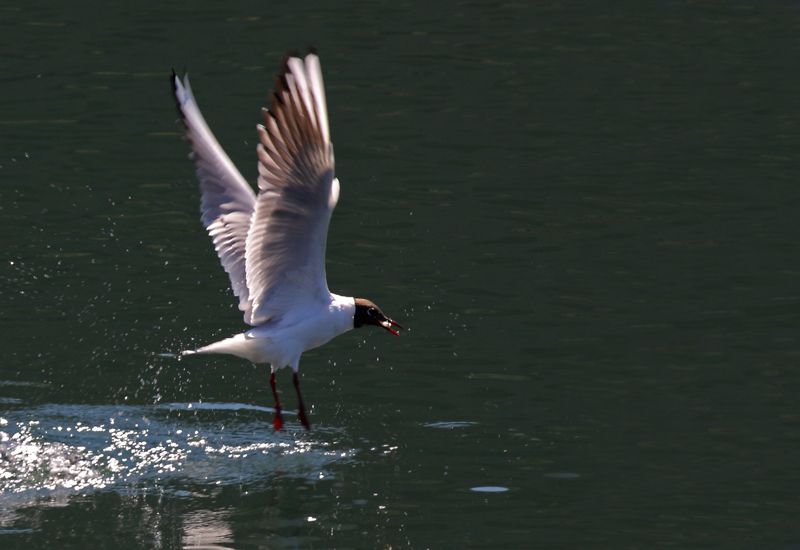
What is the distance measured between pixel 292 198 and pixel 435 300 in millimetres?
4388

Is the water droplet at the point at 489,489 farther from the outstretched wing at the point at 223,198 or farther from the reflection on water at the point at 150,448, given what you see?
the outstretched wing at the point at 223,198

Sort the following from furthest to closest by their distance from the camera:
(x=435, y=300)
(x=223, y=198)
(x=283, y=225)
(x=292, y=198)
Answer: (x=435, y=300)
(x=223, y=198)
(x=283, y=225)
(x=292, y=198)

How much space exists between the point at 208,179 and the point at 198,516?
3.71 m

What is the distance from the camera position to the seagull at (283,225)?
36.6 feet

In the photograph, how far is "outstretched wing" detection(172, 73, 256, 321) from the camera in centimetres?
1345

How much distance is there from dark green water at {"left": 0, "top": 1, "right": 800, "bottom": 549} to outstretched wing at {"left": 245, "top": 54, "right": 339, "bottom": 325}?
3.45 feet

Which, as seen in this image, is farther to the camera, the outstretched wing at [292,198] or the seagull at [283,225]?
the seagull at [283,225]

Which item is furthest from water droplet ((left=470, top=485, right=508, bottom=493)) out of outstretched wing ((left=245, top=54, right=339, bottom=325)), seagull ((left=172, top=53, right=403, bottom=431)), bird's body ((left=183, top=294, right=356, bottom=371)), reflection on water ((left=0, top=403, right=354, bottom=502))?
outstretched wing ((left=245, top=54, right=339, bottom=325))

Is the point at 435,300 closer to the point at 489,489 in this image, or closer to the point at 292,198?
the point at 292,198

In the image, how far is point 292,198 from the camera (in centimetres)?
1155

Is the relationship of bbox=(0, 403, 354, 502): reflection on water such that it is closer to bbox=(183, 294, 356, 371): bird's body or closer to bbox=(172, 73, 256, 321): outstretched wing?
bbox=(183, 294, 356, 371): bird's body

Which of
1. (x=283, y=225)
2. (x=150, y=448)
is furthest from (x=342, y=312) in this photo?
(x=150, y=448)

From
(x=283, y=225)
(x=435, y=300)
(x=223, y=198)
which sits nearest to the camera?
(x=283, y=225)

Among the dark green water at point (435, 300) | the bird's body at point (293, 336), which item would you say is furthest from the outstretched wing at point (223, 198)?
the dark green water at point (435, 300)
